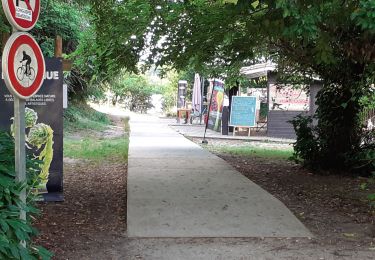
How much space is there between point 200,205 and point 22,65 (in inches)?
155

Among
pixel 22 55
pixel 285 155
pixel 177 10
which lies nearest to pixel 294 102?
pixel 285 155

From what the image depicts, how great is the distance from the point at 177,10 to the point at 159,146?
22.2ft

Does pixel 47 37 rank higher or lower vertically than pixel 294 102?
higher

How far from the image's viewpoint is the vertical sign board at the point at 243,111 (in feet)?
66.6

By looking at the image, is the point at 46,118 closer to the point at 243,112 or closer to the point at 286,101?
the point at 243,112

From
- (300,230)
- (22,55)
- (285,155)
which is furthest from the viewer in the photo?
(285,155)

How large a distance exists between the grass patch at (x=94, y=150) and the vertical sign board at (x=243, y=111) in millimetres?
5867

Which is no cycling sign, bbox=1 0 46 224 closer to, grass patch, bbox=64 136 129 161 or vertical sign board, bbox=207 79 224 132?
grass patch, bbox=64 136 129 161

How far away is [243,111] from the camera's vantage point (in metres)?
20.3

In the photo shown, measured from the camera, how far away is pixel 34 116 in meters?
6.83

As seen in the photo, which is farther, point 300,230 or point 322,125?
point 322,125

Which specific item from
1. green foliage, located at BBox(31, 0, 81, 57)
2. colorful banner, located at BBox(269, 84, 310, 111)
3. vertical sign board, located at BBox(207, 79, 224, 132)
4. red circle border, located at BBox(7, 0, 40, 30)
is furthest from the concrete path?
vertical sign board, located at BBox(207, 79, 224, 132)

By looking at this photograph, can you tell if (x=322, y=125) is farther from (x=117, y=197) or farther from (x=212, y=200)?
(x=117, y=197)

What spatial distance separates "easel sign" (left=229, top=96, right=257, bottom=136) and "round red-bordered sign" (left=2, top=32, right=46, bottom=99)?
A: 16.8 metres
